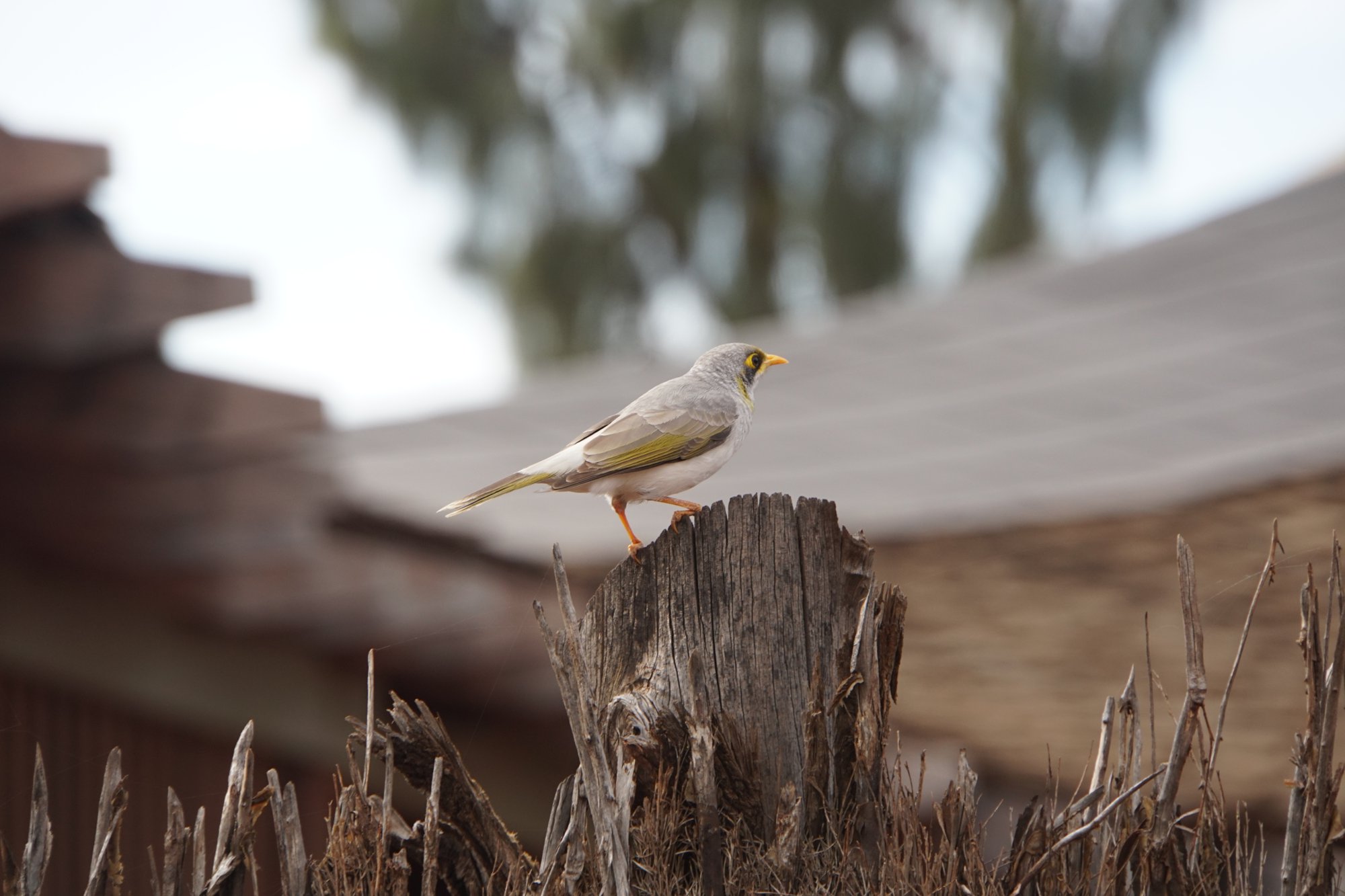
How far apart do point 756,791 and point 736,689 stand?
24 cm

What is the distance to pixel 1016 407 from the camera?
864 centimetres

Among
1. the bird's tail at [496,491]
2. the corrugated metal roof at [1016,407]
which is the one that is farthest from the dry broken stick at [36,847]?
the corrugated metal roof at [1016,407]

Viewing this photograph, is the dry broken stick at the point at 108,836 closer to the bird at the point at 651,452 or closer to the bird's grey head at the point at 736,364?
the bird at the point at 651,452

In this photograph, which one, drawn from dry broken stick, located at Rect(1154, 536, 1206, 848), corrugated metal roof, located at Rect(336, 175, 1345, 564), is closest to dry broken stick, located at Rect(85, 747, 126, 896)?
dry broken stick, located at Rect(1154, 536, 1206, 848)

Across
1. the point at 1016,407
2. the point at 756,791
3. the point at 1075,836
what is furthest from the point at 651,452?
the point at 1016,407

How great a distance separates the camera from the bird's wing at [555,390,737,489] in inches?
132

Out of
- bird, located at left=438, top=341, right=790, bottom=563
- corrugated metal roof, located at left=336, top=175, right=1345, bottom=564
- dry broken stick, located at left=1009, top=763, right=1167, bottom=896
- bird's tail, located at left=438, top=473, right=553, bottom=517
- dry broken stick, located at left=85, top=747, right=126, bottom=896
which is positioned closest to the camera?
dry broken stick, located at left=1009, top=763, right=1167, bottom=896

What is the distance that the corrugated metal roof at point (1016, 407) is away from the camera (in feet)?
21.6

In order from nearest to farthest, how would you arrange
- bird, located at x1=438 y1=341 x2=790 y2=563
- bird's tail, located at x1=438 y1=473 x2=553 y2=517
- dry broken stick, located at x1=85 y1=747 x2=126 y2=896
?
dry broken stick, located at x1=85 y1=747 x2=126 y2=896, bird's tail, located at x1=438 y1=473 x2=553 y2=517, bird, located at x1=438 y1=341 x2=790 y2=563

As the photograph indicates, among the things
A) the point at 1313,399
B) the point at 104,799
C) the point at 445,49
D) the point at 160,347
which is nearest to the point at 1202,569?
the point at 1313,399

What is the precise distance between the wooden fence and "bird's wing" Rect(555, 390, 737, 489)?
1.37 ft

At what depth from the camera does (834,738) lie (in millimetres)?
2822

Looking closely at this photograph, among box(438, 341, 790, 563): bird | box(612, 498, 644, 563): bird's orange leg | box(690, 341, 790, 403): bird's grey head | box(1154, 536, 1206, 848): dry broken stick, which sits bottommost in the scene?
box(1154, 536, 1206, 848): dry broken stick

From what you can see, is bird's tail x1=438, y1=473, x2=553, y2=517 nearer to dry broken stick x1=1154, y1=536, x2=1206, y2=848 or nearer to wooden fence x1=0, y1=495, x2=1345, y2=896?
wooden fence x1=0, y1=495, x2=1345, y2=896
